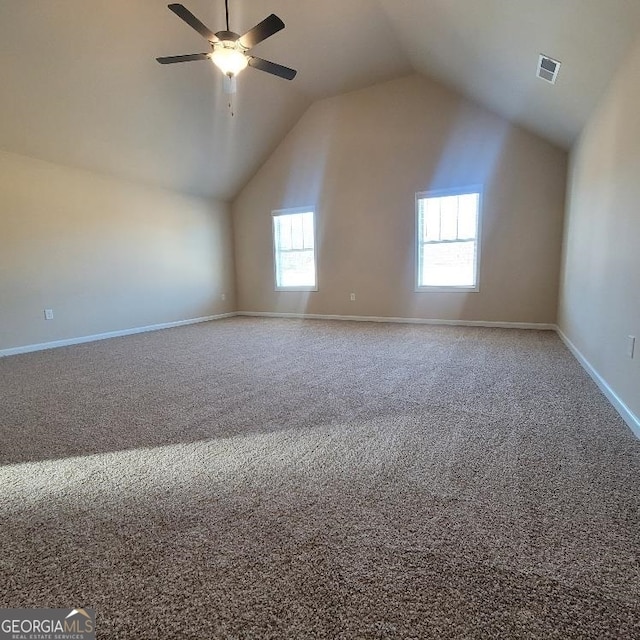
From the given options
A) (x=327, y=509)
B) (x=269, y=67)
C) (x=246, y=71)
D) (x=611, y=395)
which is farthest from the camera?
(x=246, y=71)

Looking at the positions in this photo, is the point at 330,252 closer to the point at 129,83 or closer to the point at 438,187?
the point at 438,187

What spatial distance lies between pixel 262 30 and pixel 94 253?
3868 millimetres

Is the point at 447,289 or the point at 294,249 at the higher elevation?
the point at 294,249

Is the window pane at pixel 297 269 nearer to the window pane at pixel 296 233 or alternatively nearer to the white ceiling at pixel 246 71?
the window pane at pixel 296 233

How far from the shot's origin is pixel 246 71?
469 cm

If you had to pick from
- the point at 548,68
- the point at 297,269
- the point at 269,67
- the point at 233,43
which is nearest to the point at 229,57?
the point at 233,43

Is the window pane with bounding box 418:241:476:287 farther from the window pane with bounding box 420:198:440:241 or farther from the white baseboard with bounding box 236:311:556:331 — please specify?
the white baseboard with bounding box 236:311:556:331

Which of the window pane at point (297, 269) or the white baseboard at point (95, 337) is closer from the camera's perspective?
the white baseboard at point (95, 337)

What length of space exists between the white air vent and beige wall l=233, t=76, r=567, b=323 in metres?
1.76

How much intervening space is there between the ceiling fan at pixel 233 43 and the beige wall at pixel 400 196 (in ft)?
9.16

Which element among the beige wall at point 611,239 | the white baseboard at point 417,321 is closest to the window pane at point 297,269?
the white baseboard at point 417,321

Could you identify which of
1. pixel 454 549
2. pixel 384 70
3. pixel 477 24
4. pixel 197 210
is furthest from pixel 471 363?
pixel 197 210

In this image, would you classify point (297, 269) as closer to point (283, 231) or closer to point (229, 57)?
point (283, 231)

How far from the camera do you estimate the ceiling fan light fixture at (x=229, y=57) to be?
9.59ft
